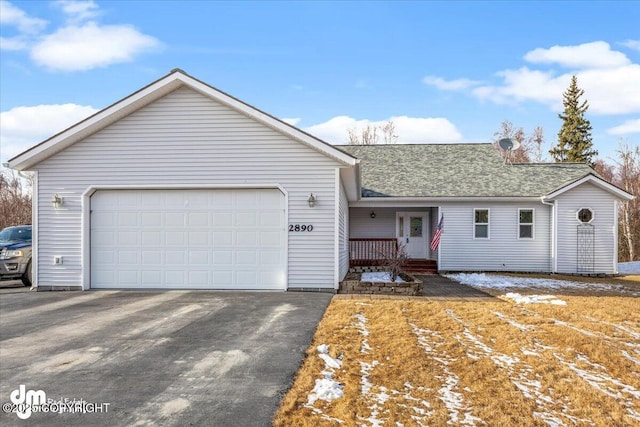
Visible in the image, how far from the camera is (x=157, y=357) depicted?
16.9 ft

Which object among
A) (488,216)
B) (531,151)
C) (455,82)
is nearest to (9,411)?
(488,216)

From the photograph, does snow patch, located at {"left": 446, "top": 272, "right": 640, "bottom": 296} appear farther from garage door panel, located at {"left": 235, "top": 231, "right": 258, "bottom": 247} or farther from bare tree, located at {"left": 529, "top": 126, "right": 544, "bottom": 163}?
bare tree, located at {"left": 529, "top": 126, "right": 544, "bottom": 163}

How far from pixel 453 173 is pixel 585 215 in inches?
209

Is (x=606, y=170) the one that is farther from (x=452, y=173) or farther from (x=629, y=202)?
(x=452, y=173)

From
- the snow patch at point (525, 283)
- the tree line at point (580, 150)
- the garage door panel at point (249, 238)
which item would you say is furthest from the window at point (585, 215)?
the garage door panel at point (249, 238)

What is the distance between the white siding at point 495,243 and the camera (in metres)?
15.9

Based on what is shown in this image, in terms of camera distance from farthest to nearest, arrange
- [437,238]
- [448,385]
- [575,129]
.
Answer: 1. [575,129]
2. [437,238]
3. [448,385]

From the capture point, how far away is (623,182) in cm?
3127

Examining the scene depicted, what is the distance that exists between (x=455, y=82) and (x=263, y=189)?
55.9 ft

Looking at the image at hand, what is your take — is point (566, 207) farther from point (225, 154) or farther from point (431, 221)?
point (225, 154)

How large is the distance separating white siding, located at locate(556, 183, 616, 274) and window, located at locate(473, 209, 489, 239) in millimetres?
2697

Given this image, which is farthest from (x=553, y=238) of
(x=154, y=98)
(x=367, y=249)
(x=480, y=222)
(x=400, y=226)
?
(x=154, y=98)

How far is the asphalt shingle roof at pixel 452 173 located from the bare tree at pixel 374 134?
54.6ft

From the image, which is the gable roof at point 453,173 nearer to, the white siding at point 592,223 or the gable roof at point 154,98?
the white siding at point 592,223
